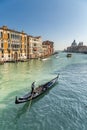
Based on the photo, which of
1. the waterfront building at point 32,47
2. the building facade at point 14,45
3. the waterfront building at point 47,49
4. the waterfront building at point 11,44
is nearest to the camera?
the waterfront building at point 11,44

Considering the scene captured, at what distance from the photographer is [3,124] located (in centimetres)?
1009

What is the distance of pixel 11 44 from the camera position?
4891cm

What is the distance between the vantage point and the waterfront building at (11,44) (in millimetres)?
45312

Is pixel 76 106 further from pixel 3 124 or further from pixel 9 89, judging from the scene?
pixel 9 89

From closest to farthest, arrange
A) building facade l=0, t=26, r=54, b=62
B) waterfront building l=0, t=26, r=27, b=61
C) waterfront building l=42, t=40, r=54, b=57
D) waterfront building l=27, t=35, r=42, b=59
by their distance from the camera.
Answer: waterfront building l=0, t=26, r=27, b=61, building facade l=0, t=26, r=54, b=62, waterfront building l=27, t=35, r=42, b=59, waterfront building l=42, t=40, r=54, b=57

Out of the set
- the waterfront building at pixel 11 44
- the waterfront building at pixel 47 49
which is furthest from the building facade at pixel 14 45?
the waterfront building at pixel 47 49

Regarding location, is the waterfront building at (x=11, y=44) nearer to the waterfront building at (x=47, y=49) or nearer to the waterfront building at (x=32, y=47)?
the waterfront building at (x=32, y=47)

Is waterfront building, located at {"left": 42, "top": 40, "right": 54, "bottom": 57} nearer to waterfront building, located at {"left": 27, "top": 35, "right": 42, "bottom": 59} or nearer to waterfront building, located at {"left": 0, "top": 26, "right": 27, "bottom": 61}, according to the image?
waterfront building, located at {"left": 27, "top": 35, "right": 42, "bottom": 59}

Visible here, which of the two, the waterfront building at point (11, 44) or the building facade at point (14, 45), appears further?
the building facade at point (14, 45)

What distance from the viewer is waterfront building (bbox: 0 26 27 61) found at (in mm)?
45312

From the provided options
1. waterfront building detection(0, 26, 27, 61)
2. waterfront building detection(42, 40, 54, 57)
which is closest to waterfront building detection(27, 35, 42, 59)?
waterfront building detection(0, 26, 27, 61)

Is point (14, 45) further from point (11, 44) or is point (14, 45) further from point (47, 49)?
point (47, 49)

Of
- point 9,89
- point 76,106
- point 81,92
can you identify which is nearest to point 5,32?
point 9,89

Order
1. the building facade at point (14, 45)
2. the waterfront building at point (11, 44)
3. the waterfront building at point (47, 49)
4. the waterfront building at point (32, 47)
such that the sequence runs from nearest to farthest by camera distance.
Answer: the waterfront building at point (11, 44) → the building facade at point (14, 45) → the waterfront building at point (32, 47) → the waterfront building at point (47, 49)
